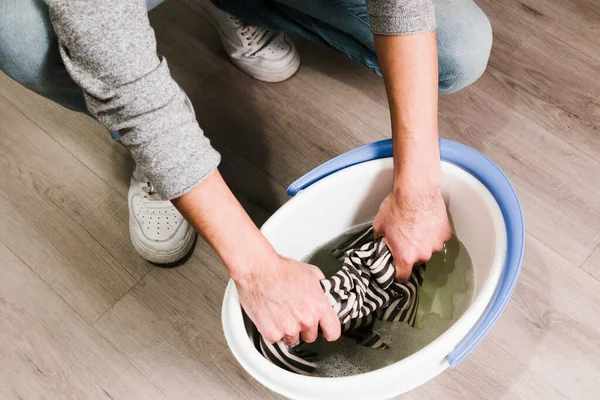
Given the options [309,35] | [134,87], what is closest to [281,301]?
[134,87]

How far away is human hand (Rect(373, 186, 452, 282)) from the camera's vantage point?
77 cm

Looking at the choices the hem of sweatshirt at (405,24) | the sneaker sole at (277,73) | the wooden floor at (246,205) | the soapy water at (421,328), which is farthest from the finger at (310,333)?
the sneaker sole at (277,73)

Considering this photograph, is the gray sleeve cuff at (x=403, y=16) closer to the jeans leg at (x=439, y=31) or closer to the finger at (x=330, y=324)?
the jeans leg at (x=439, y=31)

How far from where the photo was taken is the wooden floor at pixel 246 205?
0.94m

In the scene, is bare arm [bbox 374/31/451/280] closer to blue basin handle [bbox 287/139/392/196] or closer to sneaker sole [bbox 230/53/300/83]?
blue basin handle [bbox 287/139/392/196]

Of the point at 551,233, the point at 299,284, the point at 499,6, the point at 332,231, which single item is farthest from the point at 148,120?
the point at 499,6

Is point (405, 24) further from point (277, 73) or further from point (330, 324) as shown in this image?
point (277, 73)

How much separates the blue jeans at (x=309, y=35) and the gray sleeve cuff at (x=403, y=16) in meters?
0.16

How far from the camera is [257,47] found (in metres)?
1.16

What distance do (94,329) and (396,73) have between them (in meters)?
0.63

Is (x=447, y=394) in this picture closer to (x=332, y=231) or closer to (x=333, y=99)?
(x=332, y=231)

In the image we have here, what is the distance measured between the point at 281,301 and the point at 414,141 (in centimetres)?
25

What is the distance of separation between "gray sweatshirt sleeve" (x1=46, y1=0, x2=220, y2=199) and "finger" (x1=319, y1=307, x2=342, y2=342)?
0.70 feet

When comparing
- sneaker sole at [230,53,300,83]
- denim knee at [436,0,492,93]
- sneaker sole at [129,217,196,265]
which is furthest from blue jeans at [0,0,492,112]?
sneaker sole at [129,217,196,265]
